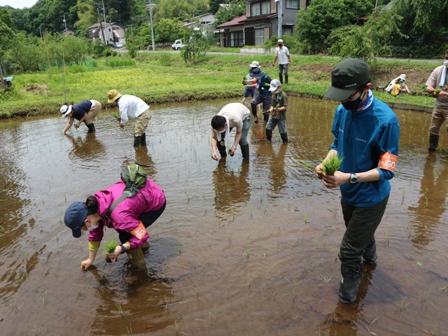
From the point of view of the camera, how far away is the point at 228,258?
13.0 ft

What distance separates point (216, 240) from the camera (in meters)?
4.34

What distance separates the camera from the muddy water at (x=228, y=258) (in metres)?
3.11

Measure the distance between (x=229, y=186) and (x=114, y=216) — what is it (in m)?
2.89

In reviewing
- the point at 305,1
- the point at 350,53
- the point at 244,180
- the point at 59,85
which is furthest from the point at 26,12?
the point at 244,180

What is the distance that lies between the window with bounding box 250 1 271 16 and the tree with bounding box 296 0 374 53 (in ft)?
39.4

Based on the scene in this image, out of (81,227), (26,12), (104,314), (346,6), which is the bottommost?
(104,314)

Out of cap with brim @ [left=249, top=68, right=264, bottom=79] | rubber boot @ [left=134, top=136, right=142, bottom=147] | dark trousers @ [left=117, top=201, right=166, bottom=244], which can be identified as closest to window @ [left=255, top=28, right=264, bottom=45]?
cap with brim @ [left=249, top=68, right=264, bottom=79]

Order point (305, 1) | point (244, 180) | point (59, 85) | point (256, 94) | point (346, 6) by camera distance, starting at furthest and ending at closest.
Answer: point (305, 1), point (346, 6), point (59, 85), point (256, 94), point (244, 180)

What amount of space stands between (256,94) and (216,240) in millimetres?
6143

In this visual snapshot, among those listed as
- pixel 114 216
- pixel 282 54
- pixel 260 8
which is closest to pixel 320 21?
pixel 282 54

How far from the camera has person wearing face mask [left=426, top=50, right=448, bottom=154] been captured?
6.50 m

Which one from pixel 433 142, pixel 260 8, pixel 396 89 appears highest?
pixel 260 8

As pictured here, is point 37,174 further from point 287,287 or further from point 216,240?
point 287,287

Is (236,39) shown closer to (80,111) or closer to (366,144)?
(80,111)
